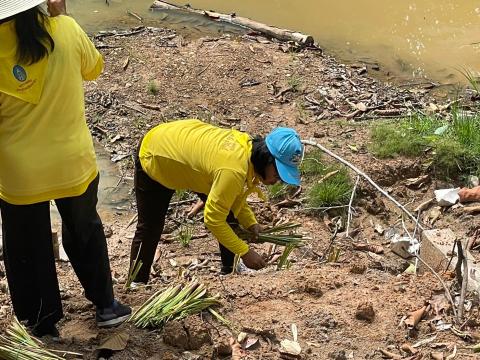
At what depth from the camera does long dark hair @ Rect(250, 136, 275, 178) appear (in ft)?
12.4

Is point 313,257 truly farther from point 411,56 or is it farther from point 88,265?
point 411,56

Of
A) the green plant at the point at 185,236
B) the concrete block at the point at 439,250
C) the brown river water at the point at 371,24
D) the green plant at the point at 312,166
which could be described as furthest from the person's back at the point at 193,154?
the brown river water at the point at 371,24

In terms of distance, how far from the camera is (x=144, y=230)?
178 inches

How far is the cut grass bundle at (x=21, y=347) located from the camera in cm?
299

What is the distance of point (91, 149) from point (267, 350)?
1.25 meters

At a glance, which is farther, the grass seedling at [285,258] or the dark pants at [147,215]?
the grass seedling at [285,258]

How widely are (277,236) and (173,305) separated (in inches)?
49.5

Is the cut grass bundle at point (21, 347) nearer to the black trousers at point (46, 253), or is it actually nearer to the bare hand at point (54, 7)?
the black trousers at point (46, 253)

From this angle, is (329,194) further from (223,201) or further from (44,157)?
(44,157)

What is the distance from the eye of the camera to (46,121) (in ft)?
9.64

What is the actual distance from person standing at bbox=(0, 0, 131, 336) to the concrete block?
227 centimetres

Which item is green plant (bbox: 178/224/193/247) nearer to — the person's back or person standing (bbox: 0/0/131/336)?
the person's back

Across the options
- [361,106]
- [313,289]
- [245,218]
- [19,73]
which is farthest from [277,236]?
[361,106]

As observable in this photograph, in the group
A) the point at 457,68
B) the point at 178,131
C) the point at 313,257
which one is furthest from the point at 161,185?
the point at 457,68
